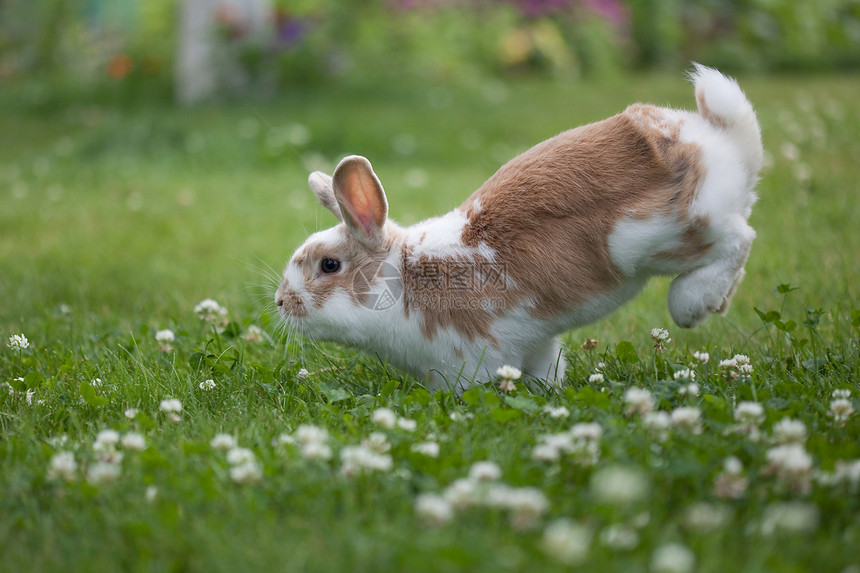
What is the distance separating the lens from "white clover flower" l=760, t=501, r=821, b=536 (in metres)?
1.70

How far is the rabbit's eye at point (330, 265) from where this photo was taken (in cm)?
319

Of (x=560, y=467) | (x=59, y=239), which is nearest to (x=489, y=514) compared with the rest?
(x=560, y=467)

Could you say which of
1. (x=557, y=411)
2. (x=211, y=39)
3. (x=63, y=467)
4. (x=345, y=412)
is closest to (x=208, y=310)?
(x=345, y=412)

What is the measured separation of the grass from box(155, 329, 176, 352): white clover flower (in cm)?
5

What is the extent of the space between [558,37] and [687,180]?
1066 centimetres

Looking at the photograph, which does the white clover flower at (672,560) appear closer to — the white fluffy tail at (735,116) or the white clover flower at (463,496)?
the white clover flower at (463,496)

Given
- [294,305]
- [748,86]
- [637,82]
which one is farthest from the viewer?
[637,82]

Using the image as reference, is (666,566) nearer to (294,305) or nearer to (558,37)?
(294,305)

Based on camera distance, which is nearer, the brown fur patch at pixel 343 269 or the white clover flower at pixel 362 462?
the white clover flower at pixel 362 462

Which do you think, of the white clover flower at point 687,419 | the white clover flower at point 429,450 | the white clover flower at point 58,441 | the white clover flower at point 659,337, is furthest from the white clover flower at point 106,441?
the white clover flower at point 659,337

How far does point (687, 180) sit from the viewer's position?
2.86 m

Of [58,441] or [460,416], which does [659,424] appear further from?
[58,441]
